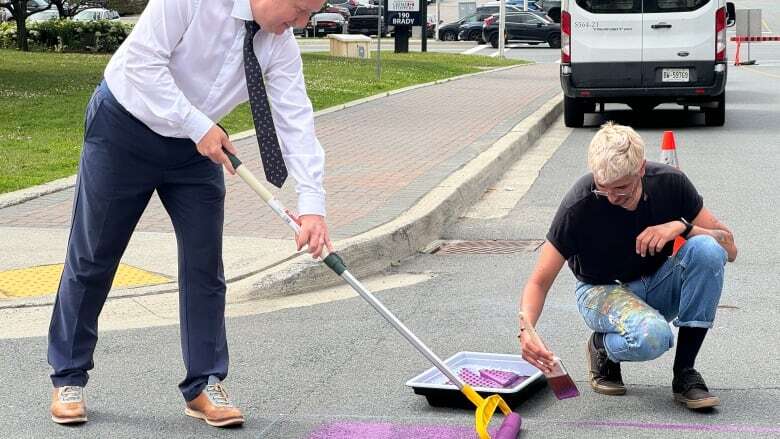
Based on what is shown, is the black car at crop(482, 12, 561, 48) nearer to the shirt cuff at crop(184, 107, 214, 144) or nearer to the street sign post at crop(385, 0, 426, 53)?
the street sign post at crop(385, 0, 426, 53)

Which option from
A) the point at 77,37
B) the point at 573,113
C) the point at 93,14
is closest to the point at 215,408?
the point at 573,113

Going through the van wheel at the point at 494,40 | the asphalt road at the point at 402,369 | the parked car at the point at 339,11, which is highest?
the parked car at the point at 339,11

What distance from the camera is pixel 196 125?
4.15 meters

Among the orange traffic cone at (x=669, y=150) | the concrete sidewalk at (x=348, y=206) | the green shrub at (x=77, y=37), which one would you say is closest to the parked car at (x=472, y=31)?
the green shrub at (x=77, y=37)

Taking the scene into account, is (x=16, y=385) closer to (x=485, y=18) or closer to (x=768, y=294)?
(x=768, y=294)

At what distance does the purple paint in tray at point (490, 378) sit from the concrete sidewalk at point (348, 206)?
1878 mm

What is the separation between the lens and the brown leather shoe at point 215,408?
4621mm

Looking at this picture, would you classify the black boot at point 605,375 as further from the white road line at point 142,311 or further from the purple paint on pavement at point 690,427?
the white road line at point 142,311

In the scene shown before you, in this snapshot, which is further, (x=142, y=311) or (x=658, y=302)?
(x=142, y=311)

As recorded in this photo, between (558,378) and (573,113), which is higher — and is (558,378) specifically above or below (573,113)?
above

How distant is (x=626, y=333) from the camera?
478 cm

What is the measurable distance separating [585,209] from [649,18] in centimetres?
1117

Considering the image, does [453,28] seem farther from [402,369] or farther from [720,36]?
[402,369]

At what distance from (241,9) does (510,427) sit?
166 cm
